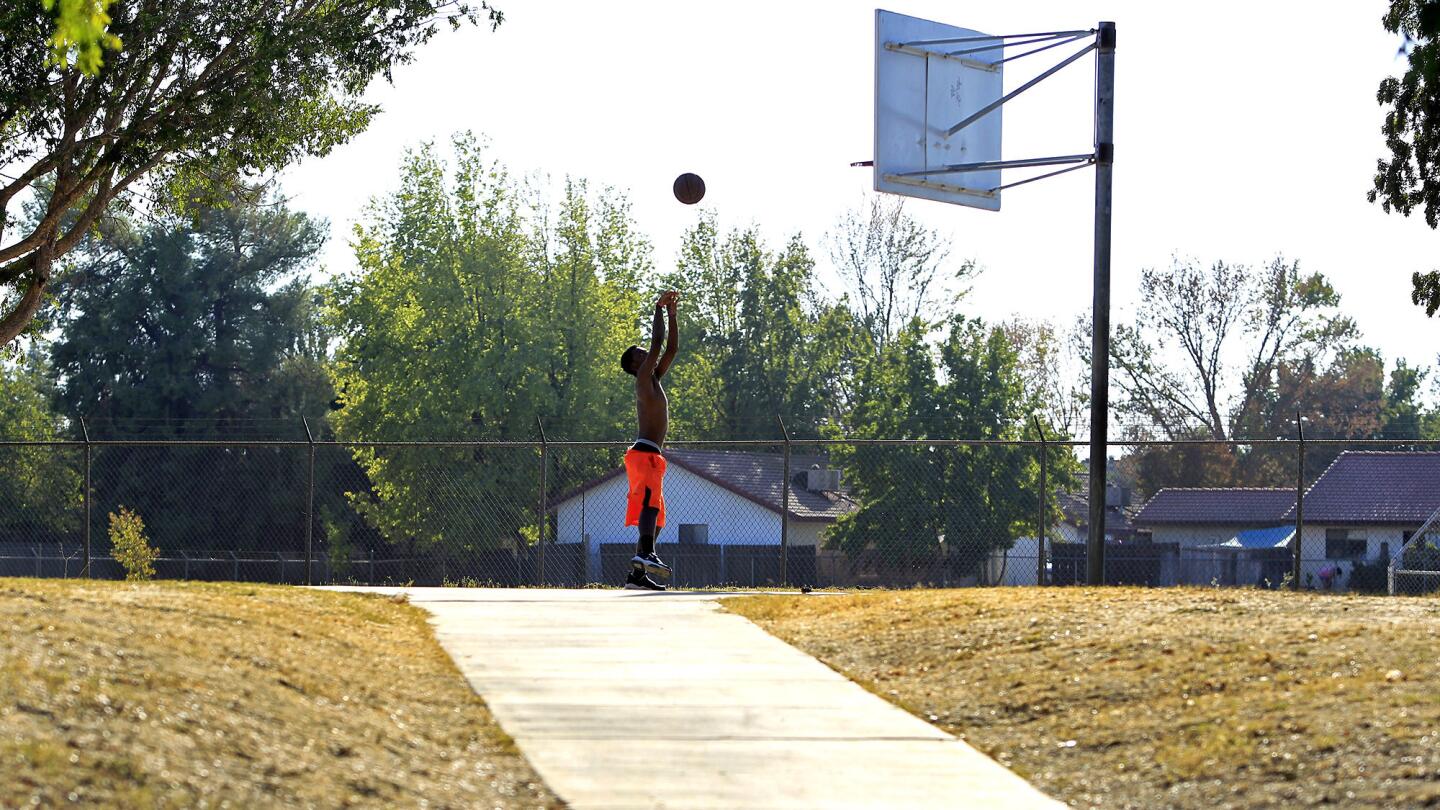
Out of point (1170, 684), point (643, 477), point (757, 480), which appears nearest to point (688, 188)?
point (643, 477)

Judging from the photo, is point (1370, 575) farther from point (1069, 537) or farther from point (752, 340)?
point (752, 340)

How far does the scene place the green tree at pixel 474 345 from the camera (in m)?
45.1

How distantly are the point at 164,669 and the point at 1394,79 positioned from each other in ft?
42.9

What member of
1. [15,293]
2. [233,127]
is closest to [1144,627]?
[233,127]

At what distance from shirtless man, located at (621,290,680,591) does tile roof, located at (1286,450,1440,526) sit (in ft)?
119

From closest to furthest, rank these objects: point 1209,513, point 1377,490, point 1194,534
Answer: point 1377,490 < point 1209,513 < point 1194,534

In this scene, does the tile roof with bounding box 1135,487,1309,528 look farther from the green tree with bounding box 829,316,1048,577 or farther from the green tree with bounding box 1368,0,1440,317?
the green tree with bounding box 1368,0,1440,317

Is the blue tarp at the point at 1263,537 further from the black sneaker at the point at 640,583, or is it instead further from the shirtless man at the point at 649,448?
the shirtless man at the point at 649,448

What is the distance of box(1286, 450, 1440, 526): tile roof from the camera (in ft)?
151

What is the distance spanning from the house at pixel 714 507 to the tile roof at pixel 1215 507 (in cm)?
1285

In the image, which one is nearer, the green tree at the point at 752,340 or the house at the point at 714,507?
the house at the point at 714,507

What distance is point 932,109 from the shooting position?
17781 millimetres

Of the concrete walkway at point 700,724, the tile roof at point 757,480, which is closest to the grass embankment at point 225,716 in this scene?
the concrete walkway at point 700,724

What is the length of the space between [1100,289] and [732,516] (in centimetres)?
3120
